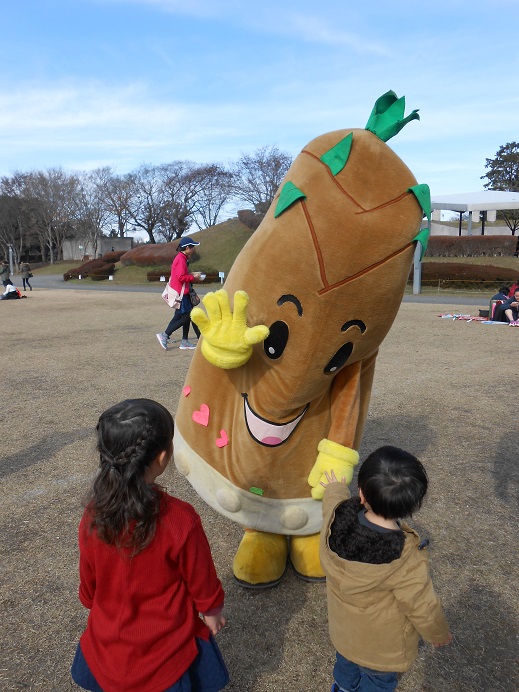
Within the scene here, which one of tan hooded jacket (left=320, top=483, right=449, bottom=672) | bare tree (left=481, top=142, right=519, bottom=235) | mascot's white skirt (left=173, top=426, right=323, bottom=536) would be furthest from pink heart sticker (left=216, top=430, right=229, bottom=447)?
bare tree (left=481, top=142, right=519, bottom=235)

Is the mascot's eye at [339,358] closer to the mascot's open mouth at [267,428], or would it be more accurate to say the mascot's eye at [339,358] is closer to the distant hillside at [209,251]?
the mascot's open mouth at [267,428]

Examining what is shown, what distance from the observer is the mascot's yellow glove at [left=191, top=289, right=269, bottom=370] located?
207 cm

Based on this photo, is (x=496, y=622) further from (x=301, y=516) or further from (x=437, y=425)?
(x=437, y=425)

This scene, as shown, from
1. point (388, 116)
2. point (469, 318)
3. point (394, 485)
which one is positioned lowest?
point (469, 318)

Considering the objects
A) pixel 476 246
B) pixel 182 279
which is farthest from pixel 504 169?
pixel 182 279

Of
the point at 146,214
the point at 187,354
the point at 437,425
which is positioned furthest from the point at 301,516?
the point at 146,214

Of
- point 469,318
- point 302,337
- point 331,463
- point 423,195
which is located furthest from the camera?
point 469,318

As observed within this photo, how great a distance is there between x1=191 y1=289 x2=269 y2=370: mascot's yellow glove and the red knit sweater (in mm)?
767

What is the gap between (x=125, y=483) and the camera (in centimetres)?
139

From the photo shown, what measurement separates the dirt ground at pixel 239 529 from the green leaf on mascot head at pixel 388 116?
207cm

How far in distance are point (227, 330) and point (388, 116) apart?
1.06 meters

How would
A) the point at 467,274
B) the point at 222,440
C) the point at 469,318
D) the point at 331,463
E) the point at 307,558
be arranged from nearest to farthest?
1. the point at 331,463
2. the point at 222,440
3. the point at 307,558
4. the point at 469,318
5. the point at 467,274

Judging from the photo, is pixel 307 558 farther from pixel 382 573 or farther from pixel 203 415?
pixel 382 573

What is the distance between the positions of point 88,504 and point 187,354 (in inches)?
259
